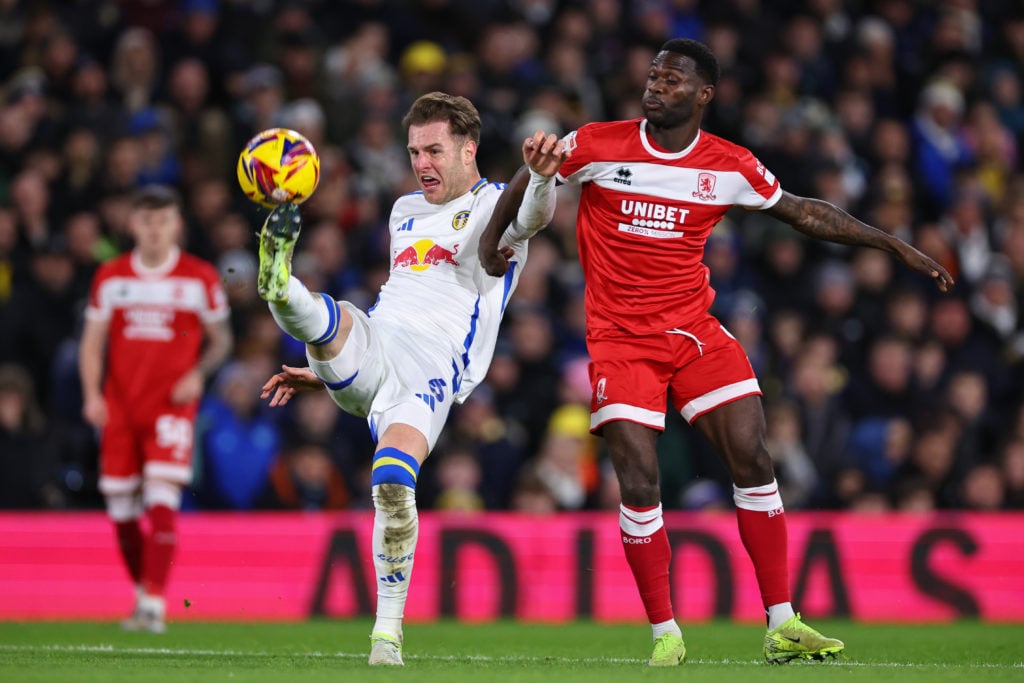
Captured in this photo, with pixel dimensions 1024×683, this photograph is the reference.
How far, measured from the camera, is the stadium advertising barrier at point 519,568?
1105 centimetres

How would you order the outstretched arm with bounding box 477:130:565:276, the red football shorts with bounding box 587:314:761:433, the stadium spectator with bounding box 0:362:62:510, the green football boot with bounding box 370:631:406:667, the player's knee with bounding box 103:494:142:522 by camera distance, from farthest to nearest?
the stadium spectator with bounding box 0:362:62:510, the player's knee with bounding box 103:494:142:522, the red football shorts with bounding box 587:314:761:433, the outstretched arm with bounding box 477:130:565:276, the green football boot with bounding box 370:631:406:667

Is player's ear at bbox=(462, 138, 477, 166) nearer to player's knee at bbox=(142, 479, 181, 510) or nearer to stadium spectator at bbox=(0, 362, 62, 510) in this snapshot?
player's knee at bbox=(142, 479, 181, 510)

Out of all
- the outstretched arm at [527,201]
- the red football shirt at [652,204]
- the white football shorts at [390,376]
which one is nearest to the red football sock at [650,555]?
the red football shirt at [652,204]

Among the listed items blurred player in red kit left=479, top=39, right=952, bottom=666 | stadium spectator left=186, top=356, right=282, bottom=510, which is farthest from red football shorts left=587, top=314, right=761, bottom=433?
stadium spectator left=186, top=356, right=282, bottom=510

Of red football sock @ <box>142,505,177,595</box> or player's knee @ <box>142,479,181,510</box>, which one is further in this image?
player's knee @ <box>142,479,181,510</box>

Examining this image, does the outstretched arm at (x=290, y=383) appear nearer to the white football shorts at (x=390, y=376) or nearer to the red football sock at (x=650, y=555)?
the white football shorts at (x=390, y=376)

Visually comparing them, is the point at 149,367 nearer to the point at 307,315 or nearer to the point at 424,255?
the point at 424,255

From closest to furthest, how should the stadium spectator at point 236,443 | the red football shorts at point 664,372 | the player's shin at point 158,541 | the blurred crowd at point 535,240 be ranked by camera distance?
1. the red football shorts at point 664,372
2. the player's shin at point 158,541
3. the stadium spectator at point 236,443
4. the blurred crowd at point 535,240

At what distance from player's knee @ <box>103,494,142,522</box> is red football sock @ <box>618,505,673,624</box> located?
409 cm

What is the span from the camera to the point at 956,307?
13812 mm

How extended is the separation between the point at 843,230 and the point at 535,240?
6.23 meters

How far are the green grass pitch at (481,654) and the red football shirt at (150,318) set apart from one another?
1529mm

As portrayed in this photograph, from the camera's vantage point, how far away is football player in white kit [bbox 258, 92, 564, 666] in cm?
666

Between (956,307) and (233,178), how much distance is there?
6.26m
